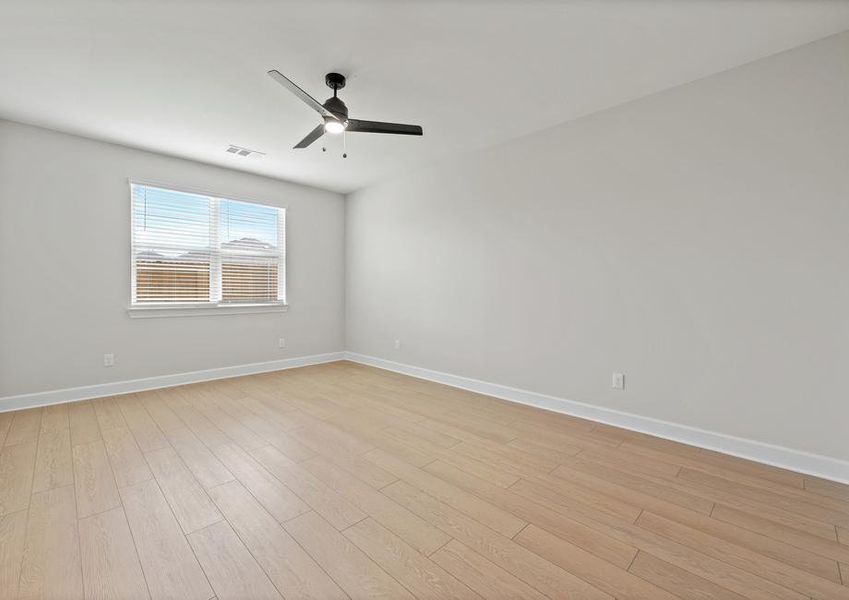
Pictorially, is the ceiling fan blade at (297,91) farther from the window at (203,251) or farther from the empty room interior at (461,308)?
the window at (203,251)

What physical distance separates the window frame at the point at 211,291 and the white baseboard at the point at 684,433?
2.73 m

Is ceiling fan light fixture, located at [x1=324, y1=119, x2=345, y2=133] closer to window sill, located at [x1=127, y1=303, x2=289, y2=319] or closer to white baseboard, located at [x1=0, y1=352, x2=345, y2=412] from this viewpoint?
window sill, located at [x1=127, y1=303, x2=289, y2=319]

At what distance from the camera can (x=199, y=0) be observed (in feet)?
6.10

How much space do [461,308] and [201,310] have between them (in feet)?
10.3

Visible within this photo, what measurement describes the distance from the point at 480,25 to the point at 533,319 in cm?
238

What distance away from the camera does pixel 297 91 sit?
2.12 metres

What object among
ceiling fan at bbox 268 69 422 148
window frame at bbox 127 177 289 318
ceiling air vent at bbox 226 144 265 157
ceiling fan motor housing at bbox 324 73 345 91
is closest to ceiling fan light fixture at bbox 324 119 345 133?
ceiling fan at bbox 268 69 422 148

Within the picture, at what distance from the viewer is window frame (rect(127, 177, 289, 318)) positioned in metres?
3.78

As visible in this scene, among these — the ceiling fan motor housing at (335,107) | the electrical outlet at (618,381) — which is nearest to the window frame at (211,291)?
the ceiling fan motor housing at (335,107)

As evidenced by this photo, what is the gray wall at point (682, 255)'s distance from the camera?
2.16m

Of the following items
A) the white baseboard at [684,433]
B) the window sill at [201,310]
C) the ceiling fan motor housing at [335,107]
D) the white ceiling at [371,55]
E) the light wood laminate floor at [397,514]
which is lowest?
the light wood laminate floor at [397,514]

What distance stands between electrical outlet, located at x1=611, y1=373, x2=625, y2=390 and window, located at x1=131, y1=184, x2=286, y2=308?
4205 millimetres

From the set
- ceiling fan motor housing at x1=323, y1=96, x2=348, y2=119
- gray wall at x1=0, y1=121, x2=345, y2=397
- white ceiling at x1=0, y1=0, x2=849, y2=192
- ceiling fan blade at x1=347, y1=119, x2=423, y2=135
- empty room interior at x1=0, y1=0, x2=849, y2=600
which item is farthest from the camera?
gray wall at x1=0, y1=121, x2=345, y2=397

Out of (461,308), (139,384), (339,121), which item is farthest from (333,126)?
(139,384)
